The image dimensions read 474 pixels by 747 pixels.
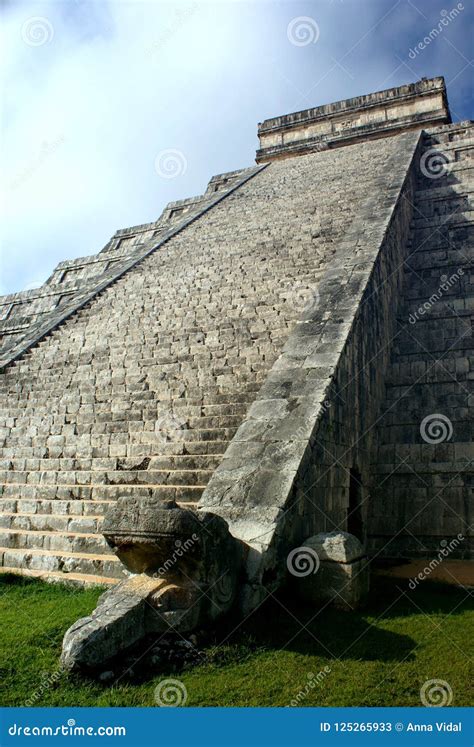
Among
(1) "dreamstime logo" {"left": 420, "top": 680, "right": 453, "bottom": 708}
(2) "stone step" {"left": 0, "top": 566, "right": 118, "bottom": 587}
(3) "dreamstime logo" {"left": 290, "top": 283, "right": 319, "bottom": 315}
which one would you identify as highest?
(3) "dreamstime logo" {"left": 290, "top": 283, "right": 319, "bottom": 315}

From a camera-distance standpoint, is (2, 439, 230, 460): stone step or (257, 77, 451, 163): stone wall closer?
(2, 439, 230, 460): stone step

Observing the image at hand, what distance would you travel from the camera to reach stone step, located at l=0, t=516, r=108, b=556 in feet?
19.3

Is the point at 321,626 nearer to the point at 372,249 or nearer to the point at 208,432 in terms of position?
the point at 208,432

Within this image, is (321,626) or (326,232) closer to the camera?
(321,626)

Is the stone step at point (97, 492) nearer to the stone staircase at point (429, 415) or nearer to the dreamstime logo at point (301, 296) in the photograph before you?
the stone staircase at point (429, 415)

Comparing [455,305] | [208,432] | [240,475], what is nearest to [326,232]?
[455,305]

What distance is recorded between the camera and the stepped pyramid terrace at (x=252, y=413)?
14.5ft

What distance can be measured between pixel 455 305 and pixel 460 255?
1.93 metres

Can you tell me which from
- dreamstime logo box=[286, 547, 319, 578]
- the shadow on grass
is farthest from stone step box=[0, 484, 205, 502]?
the shadow on grass

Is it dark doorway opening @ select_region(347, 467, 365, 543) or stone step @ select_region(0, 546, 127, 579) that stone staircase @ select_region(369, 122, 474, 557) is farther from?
stone step @ select_region(0, 546, 127, 579)

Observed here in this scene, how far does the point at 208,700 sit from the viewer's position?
10.9ft
